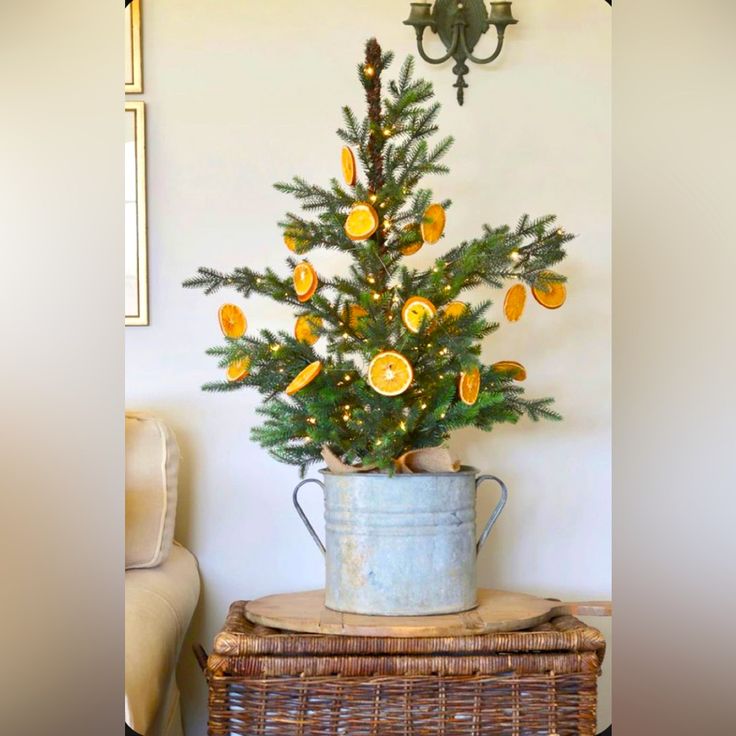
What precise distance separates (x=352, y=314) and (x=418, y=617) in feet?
1.32

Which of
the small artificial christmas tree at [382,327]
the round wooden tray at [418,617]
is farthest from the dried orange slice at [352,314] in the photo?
the round wooden tray at [418,617]

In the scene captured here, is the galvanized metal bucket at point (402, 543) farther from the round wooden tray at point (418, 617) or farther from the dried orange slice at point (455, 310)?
the dried orange slice at point (455, 310)

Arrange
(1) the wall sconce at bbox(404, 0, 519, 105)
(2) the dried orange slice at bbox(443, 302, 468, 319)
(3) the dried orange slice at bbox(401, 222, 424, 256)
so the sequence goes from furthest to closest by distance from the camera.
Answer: (1) the wall sconce at bbox(404, 0, 519, 105)
(3) the dried orange slice at bbox(401, 222, 424, 256)
(2) the dried orange slice at bbox(443, 302, 468, 319)

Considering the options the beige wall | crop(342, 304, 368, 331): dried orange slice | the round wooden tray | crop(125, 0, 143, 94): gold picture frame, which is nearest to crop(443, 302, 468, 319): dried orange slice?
crop(342, 304, 368, 331): dried orange slice

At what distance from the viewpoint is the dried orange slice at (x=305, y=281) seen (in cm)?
115

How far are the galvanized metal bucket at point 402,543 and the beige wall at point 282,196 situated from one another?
530 millimetres

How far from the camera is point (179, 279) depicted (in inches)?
67.8

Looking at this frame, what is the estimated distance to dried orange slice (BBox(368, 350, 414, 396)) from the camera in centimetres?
110

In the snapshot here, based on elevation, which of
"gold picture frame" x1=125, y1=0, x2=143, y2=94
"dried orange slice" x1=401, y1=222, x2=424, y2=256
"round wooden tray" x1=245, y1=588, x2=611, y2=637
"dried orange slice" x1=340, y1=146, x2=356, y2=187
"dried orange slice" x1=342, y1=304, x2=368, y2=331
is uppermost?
"gold picture frame" x1=125, y1=0, x2=143, y2=94

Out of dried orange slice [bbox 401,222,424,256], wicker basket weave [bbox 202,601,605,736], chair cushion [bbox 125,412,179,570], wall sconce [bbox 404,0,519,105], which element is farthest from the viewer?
wall sconce [bbox 404,0,519,105]

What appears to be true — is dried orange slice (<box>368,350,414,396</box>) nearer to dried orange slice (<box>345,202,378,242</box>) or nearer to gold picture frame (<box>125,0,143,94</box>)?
dried orange slice (<box>345,202,378,242</box>)
